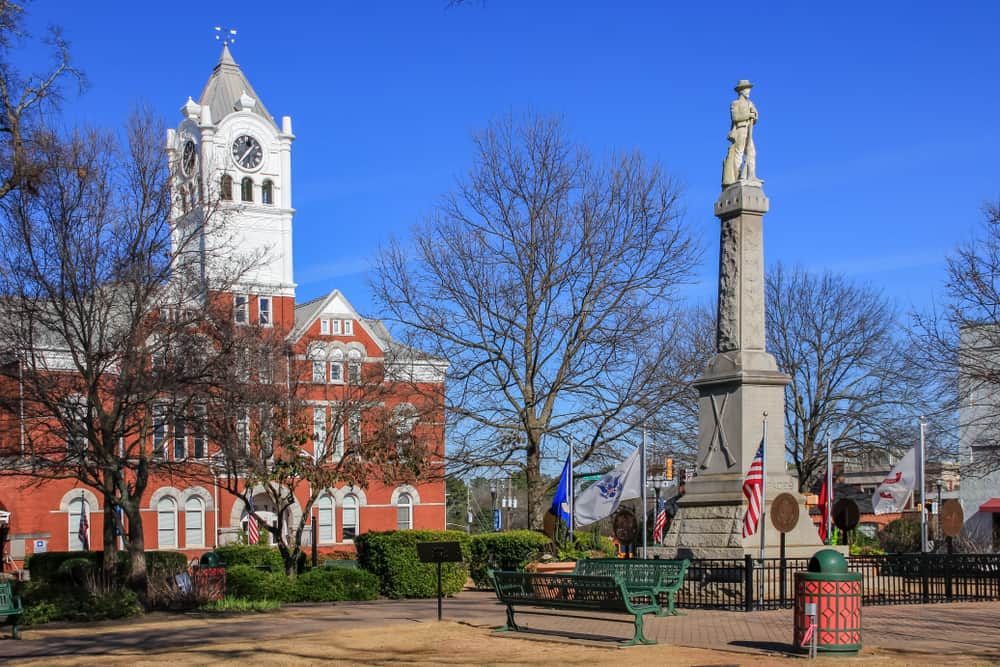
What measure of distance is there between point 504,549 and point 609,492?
7.65 metres

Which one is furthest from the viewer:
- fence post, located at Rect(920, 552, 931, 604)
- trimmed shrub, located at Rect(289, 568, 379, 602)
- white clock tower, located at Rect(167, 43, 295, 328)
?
white clock tower, located at Rect(167, 43, 295, 328)

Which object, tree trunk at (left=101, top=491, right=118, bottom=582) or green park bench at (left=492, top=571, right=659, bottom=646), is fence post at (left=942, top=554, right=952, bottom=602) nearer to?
green park bench at (left=492, top=571, right=659, bottom=646)

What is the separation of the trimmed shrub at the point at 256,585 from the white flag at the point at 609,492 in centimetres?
588

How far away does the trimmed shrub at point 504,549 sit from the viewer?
29.6 meters

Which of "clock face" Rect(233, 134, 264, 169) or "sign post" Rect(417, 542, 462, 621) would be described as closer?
"sign post" Rect(417, 542, 462, 621)

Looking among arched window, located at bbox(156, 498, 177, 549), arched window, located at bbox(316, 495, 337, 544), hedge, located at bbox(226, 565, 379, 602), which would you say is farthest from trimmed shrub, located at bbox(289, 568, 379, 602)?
arched window, located at bbox(316, 495, 337, 544)

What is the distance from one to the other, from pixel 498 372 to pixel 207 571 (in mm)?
11671

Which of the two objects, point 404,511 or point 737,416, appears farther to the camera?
point 404,511

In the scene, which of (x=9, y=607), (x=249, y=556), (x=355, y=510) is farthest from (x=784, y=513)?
(x=355, y=510)

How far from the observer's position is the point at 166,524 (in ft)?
178

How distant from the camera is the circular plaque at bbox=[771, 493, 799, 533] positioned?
62.8ft

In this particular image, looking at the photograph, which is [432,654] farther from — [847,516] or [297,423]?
[297,423]

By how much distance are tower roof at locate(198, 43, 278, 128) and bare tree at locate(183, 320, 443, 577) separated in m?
28.9

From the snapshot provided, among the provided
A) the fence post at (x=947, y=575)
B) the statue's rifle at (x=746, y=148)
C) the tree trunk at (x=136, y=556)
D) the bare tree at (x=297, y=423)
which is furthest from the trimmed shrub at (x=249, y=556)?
the fence post at (x=947, y=575)
